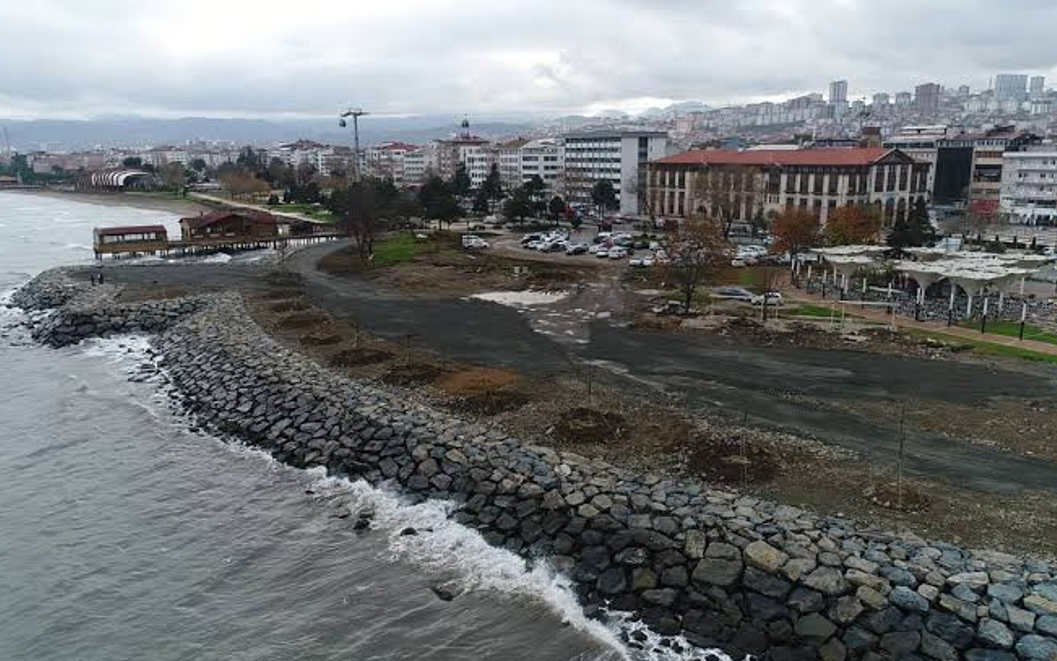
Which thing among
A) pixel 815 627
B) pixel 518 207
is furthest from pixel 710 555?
pixel 518 207

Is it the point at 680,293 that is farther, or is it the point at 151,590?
the point at 680,293

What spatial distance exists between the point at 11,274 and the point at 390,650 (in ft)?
200

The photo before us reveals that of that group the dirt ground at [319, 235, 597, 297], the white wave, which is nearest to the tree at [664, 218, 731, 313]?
the dirt ground at [319, 235, 597, 297]

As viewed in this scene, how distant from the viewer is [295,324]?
36.5 meters

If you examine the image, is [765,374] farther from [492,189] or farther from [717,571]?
[492,189]

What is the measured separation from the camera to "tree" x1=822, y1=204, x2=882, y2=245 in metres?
54.6

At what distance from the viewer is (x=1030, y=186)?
9350 cm

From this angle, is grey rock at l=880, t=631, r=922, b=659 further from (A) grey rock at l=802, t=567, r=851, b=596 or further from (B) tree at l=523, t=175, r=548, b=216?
(B) tree at l=523, t=175, r=548, b=216

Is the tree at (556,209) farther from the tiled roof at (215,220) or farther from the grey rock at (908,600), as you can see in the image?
the grey rock at (908,600)

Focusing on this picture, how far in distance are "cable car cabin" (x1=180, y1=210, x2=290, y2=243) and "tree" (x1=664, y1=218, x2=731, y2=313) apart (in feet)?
154

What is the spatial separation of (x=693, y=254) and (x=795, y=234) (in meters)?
14.4

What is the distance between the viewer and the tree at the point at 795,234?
49.8 meters

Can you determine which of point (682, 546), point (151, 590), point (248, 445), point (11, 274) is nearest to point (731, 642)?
point (682, 546)

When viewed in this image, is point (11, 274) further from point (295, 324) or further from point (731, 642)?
point (731, 642)
